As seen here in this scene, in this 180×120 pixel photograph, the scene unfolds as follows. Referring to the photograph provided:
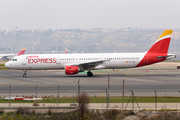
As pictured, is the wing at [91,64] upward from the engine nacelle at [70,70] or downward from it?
upward

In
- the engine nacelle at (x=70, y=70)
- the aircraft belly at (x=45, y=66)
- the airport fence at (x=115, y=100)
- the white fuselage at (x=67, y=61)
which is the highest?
the white fuselage at (x=67, y=61)

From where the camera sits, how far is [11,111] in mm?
17828

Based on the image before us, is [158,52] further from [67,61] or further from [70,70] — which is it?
[67,61]

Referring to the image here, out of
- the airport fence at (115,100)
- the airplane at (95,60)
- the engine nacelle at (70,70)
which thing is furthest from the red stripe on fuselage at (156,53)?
the airport fence at (115,100)

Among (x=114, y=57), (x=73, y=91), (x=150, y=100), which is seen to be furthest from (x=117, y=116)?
(x=114, y=57)

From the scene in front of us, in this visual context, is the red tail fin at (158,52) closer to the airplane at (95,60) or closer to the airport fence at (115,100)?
the airplane at (95,60)

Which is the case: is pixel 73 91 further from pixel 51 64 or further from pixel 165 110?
pixel 51 64

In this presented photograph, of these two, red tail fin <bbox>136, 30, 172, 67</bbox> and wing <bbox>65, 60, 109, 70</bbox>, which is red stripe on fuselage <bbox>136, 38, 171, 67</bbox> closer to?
red tail fin <bbox>136, 30, 172, 67</bbox>

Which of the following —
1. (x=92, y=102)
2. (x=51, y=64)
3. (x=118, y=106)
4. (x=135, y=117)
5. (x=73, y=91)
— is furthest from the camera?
(x=51, y=64)

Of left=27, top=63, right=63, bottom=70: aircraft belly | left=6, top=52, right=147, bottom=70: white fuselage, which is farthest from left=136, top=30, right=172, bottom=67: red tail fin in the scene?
left=27, top=63, right=63, bottom=70: aircraft belly

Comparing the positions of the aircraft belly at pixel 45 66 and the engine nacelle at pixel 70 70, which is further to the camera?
the aircraft belly at pixel 45 66

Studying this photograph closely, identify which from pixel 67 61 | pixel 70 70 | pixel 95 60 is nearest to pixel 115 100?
pixel 70 70

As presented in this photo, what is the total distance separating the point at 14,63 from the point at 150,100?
26.7 metres

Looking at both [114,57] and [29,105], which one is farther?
[114,57]
